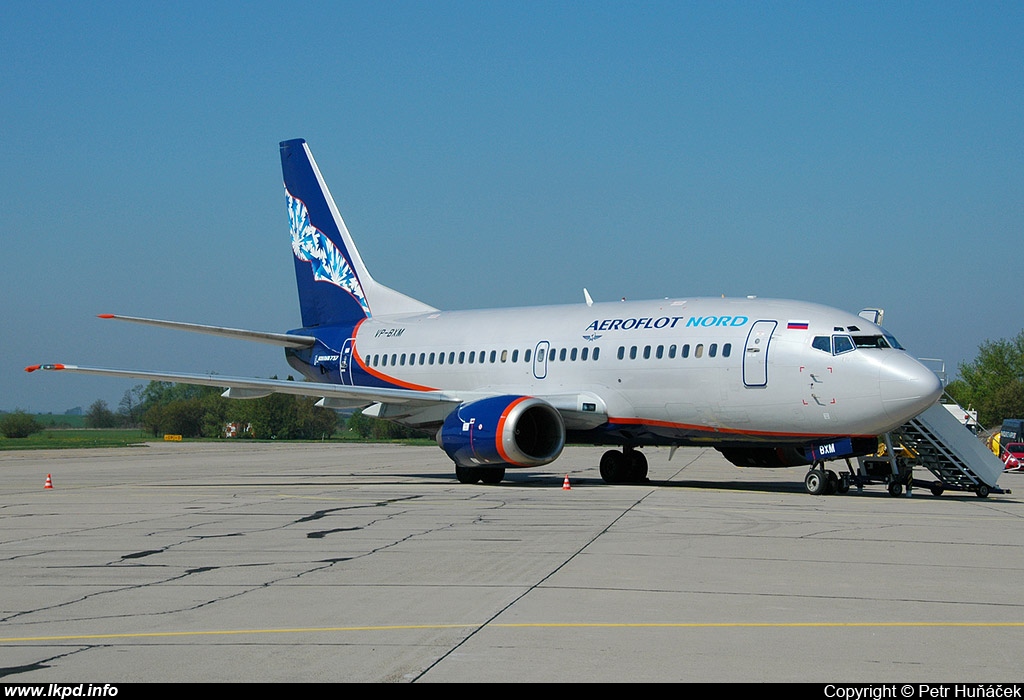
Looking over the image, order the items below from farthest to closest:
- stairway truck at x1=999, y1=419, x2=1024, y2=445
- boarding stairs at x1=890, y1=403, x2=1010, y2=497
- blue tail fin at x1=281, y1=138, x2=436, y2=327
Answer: stairway truck at x1=999, y1=419, x2=1024, y2=445
blue tail fin at x1=281, y1=138, x2=436, y2=327
boarding stairs at x1=890, y1=403, x2=1010, y2=497

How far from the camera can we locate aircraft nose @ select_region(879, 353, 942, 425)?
21141 mm

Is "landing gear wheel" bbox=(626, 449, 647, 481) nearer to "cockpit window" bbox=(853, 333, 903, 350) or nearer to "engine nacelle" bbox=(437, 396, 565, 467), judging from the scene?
"engine nacelle" bbox=(437, 396, 565, 467)

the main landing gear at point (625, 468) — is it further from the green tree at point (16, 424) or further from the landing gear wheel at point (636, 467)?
the green tree at point (16, 424)

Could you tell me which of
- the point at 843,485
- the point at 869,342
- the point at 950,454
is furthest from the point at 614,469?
the point at 950,454

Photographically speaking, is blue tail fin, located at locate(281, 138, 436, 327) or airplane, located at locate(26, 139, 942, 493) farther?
blue tail fin, located at locate(281, 138, 436, 327)

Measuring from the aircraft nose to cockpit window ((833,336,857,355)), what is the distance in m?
0.80

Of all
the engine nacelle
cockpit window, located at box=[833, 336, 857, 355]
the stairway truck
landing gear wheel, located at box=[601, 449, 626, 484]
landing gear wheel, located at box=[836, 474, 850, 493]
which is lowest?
the stairway truck

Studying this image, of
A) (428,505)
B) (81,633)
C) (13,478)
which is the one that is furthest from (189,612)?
(13,478)

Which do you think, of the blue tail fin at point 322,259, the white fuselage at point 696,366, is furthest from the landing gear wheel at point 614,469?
the blue tail fin at point 322,259

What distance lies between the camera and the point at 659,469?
118ft

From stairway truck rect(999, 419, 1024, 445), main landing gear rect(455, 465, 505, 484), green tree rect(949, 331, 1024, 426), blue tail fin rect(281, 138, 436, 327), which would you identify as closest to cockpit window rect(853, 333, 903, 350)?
main landing gear rect(455, 465, 505, 484)

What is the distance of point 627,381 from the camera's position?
A: 993 inches

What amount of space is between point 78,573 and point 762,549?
25.1 feet
